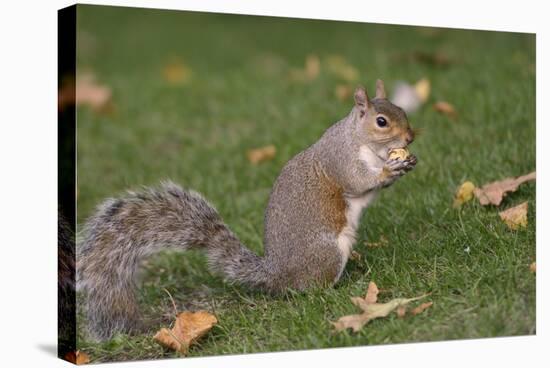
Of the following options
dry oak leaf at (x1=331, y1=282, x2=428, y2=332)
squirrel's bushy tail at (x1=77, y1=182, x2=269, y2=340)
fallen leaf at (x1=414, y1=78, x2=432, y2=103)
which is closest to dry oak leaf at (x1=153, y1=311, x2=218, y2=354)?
squirrel's bushy tail at (x1=77, y1=182, x2=269, y2=340)

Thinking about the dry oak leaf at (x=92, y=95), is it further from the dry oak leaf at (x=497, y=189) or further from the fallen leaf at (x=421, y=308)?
the fallen leaf at (x=421, y=308)

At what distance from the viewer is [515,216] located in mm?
3439

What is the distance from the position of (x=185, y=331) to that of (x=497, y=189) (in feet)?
5.08

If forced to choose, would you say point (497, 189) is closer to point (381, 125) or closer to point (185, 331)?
point (381, 125)

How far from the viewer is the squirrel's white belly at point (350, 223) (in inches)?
124

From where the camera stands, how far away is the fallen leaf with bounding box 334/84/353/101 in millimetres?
5203

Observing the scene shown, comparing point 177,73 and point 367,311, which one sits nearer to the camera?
point 367,311

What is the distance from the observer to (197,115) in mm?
5609

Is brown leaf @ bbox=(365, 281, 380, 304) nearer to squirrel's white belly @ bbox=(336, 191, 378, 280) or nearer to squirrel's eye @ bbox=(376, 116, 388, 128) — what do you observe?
squirrel's white belly @ bbox=(336, 191, 378, 280)

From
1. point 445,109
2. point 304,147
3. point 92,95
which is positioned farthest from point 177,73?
point 445,109

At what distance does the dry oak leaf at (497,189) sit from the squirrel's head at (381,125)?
60 centimetres

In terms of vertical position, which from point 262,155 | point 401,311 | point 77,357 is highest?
point 262,155

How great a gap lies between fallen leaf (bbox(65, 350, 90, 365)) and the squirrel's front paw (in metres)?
1.29

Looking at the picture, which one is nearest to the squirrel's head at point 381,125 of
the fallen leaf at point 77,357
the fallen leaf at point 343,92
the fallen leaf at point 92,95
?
the fallen leaf at point 77,357
